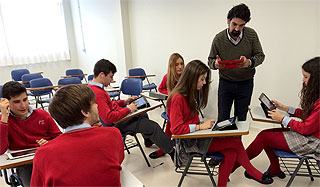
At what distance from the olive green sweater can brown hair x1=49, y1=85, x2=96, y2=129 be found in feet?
4.96

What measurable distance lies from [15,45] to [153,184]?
6.71 meters

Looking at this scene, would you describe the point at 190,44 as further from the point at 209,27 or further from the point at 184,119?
the point at 184,119

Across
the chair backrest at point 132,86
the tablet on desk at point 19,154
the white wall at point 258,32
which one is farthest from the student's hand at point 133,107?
the white wall at point 258,32

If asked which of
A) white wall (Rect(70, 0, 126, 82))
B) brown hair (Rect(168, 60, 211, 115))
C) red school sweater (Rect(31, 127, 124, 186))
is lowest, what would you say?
red school sweater (Rect(31, 127, 124, 186))

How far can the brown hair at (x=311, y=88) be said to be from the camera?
1.60m

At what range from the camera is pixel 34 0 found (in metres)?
7.00

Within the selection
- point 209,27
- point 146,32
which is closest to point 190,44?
point 209,27

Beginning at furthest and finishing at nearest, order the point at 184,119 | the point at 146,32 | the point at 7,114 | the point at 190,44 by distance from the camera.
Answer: the point at 146,32
the point at 190,44
the point at 184,119
the point at 7,114

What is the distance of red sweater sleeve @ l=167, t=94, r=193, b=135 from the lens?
1.70m

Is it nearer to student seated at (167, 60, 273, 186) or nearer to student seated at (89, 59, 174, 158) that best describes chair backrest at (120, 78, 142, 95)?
student seated at (89, 59, 174, 158)

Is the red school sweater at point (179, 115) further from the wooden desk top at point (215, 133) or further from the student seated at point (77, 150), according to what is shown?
the student seated at point (77, 150)

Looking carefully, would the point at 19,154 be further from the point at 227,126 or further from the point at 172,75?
the point at 172,75

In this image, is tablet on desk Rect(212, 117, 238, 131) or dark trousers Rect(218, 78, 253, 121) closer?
tablet on desk Rect(212, 117, 238, 131)

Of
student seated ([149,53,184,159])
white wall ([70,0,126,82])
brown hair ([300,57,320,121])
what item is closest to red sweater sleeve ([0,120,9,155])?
student seated ([149,53,184,159])
